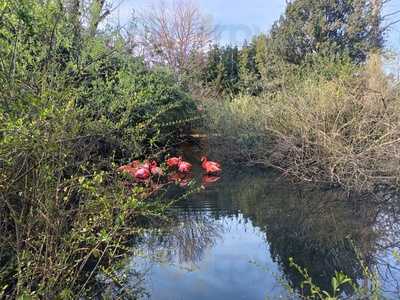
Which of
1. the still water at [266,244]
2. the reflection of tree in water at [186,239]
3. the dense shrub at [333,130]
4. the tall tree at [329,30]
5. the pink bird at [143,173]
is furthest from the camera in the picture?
the tall tree at [329,30]

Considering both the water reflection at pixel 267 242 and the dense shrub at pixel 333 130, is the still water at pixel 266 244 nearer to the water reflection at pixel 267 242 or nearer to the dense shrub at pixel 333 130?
the water reflection at pixel 267 242

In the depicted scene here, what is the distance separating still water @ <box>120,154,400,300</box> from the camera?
10.7 feet

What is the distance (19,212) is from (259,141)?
22.0ft

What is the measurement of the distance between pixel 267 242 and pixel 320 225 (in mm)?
858

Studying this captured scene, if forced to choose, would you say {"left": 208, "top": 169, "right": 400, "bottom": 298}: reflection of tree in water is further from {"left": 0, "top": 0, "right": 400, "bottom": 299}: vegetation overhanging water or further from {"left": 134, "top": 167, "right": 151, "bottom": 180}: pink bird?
{"left": 134, "top": 167, "right": 151, "bottom": 180}: pink bird

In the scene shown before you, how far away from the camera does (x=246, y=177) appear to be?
7820mm

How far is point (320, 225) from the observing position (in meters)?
4.69

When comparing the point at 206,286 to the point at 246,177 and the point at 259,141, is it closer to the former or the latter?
the point at 246,177

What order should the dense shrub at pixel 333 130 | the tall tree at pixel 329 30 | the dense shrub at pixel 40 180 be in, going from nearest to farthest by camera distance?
the dense shrub at pixel 40 180
the dense shrub at pixel 333 130
the tall tree at pixel 329 30

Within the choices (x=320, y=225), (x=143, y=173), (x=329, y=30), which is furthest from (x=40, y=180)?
(x=329, y=30)

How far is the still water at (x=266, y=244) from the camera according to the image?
3268 mm

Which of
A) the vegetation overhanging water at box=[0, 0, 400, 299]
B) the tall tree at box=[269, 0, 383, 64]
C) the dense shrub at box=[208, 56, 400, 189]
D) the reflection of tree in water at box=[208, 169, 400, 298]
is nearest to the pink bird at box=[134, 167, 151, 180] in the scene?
the vegetation overhanging water at box=[0, 0, 400, 299]

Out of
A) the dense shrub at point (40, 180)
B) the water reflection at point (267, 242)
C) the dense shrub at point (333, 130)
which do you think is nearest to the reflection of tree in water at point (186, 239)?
the water reflection at point (267, 242)

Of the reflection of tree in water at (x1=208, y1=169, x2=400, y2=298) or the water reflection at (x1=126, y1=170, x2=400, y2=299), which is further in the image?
Result: the reflection of tree in water at (x1=208, y1=169, x2=400, y2=298)
